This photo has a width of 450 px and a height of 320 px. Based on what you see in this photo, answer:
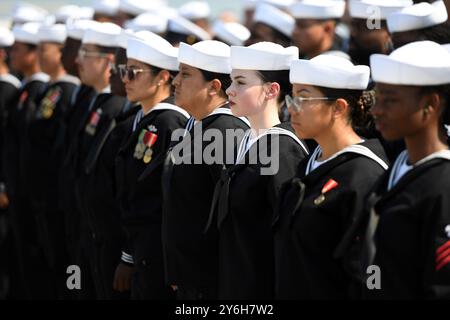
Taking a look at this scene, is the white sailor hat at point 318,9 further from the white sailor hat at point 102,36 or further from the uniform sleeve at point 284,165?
the uniform sleeve at point 284,165

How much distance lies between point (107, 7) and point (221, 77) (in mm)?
4927

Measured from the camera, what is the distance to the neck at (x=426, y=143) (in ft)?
14.6

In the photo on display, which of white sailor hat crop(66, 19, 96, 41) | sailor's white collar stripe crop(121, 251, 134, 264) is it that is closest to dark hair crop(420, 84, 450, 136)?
sailor's white collar stripe crop(121, 251, 134, 264)

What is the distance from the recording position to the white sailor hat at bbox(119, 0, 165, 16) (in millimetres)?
10414

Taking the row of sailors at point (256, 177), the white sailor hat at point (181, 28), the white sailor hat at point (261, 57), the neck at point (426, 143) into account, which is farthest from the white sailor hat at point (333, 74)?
the white sailor hat at point (181, 28)

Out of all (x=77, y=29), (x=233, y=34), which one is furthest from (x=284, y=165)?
(x=77, y=29)

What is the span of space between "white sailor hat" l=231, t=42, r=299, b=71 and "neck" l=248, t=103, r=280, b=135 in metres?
0.20

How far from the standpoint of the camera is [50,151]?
9492 mm

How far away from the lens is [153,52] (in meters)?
6.87

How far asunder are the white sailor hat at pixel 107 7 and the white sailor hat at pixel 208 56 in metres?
4.73

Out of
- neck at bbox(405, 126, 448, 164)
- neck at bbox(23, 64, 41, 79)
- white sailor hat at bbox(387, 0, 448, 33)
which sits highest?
neck at bbox(23, 64, 41, 79)

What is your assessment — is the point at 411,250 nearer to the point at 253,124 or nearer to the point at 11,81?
the point at 253,124

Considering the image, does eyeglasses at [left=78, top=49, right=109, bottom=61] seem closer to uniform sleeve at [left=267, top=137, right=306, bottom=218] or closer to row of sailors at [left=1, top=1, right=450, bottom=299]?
row of sailors at [left=1, top=1, right=450, bottom=299]
